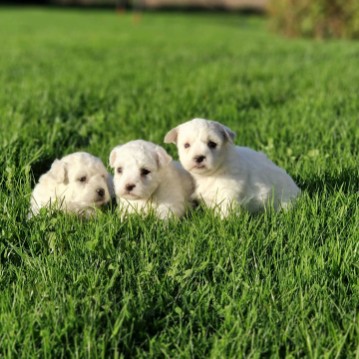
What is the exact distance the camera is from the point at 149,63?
12602 millimetres

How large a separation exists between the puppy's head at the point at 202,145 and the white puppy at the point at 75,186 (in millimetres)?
654

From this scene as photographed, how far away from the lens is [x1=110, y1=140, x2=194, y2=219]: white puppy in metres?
4.11

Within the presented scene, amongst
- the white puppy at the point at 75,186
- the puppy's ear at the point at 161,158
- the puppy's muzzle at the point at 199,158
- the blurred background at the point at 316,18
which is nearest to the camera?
the puppy's muzzle at the point at 199,158

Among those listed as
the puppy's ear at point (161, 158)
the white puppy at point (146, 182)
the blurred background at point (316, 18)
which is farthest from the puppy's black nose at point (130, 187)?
the blurred background at point (316, 18)

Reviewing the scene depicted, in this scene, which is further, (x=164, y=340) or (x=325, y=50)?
(x=325, y=50)

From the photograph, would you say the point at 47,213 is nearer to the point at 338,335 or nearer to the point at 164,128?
the point at 338,335

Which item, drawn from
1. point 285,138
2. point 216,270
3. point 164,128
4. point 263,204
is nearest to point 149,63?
point 164,128

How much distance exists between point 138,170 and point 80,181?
531 millimetres

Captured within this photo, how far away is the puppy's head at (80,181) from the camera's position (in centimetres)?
443

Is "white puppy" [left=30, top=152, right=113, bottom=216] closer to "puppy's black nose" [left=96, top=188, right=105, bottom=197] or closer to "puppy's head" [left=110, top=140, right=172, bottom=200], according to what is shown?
"puppy's black nose" [left=96, top=188, right=105, bottom=197]

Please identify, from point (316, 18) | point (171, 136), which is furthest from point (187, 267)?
point (316, 18)

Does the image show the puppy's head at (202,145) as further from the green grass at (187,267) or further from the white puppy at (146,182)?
the green grass at (187,267)

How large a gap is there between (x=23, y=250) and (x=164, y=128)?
314cm

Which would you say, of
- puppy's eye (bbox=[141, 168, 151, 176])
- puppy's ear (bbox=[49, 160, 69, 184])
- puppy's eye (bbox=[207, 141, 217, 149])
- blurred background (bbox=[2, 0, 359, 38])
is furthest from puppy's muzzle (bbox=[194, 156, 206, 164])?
blurred background (bbox=[2, 0, 359, 38])
